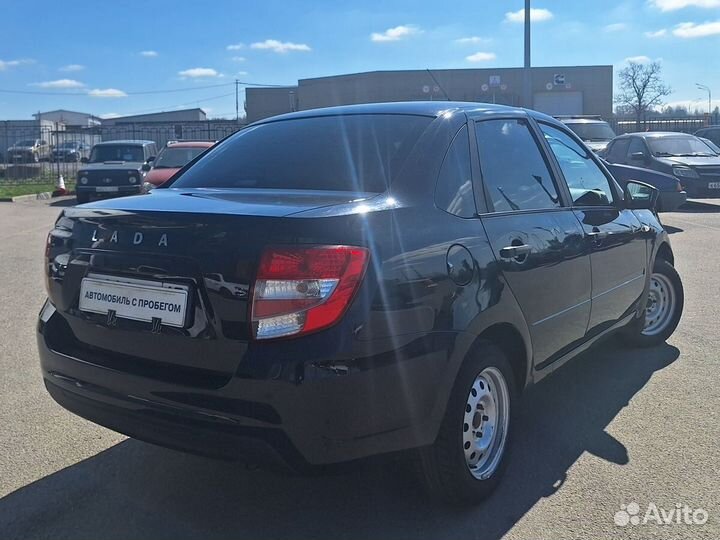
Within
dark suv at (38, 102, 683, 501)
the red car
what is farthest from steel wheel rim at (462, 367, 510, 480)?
the red car

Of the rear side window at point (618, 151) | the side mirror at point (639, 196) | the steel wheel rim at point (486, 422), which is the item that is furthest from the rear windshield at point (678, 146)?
the steel wheel rim at point (486, 422)

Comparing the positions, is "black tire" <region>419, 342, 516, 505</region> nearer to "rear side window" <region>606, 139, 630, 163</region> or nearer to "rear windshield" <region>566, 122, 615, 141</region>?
"rear side window" <region>606, 139, 630, 163</region>

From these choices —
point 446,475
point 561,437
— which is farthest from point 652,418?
point 446,475

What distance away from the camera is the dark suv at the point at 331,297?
240 centimetres

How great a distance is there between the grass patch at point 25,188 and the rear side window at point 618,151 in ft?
54.3

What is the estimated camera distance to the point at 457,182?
3076 mm

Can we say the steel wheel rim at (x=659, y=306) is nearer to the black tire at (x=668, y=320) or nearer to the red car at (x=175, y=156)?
the black tire at (x=668, y=320)

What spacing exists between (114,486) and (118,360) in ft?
2.70

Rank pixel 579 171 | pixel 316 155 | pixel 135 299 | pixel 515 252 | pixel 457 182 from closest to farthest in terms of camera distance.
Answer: pixel 135 299 < pixel 457 182 < pixel 515 252 < pixel 316 155 < pixel 579 171

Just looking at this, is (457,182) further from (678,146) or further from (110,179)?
(110,179)

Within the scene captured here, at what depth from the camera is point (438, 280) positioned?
2680 mm

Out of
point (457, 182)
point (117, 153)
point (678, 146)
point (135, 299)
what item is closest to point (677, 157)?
point (678, 146)

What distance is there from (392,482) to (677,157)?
1451 centimetres

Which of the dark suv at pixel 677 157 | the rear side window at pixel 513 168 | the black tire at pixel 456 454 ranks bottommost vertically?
the black tire at pixel 456 454
